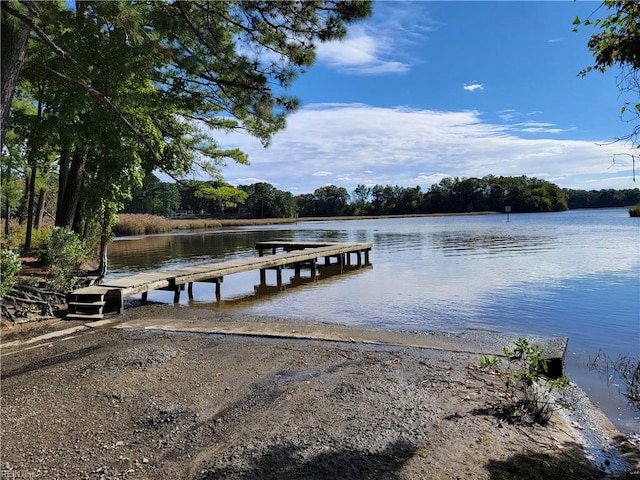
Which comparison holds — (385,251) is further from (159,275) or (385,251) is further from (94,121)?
(94,121)

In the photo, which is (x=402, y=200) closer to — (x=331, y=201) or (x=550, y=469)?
(x=331, y=201)

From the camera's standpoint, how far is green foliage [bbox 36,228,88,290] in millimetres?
9883

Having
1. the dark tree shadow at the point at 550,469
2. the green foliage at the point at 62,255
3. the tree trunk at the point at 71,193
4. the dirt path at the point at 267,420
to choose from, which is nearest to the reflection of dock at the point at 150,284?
the green foliage at the point at 62,255

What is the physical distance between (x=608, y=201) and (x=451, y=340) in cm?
12554

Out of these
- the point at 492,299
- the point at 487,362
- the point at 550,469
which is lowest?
the point at 492,299

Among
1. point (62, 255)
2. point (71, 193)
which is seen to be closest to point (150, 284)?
point (62, 255)

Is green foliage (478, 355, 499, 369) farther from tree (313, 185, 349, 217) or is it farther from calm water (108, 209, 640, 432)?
tree (313, 185, 349, 217)

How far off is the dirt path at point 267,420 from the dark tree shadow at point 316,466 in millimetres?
13

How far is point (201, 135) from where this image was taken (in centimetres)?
1380

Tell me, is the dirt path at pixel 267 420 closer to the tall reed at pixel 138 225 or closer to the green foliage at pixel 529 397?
the green foliage at pixel 529 397

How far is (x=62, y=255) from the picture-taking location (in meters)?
10.3

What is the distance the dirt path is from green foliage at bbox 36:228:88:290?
411 centimetres

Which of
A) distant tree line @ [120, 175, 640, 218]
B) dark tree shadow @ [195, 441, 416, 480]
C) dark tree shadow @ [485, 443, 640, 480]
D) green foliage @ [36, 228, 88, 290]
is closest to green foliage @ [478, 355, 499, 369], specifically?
dark tree shadow @ [485, 443, 640, 480]

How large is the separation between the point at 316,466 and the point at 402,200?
117 metres
